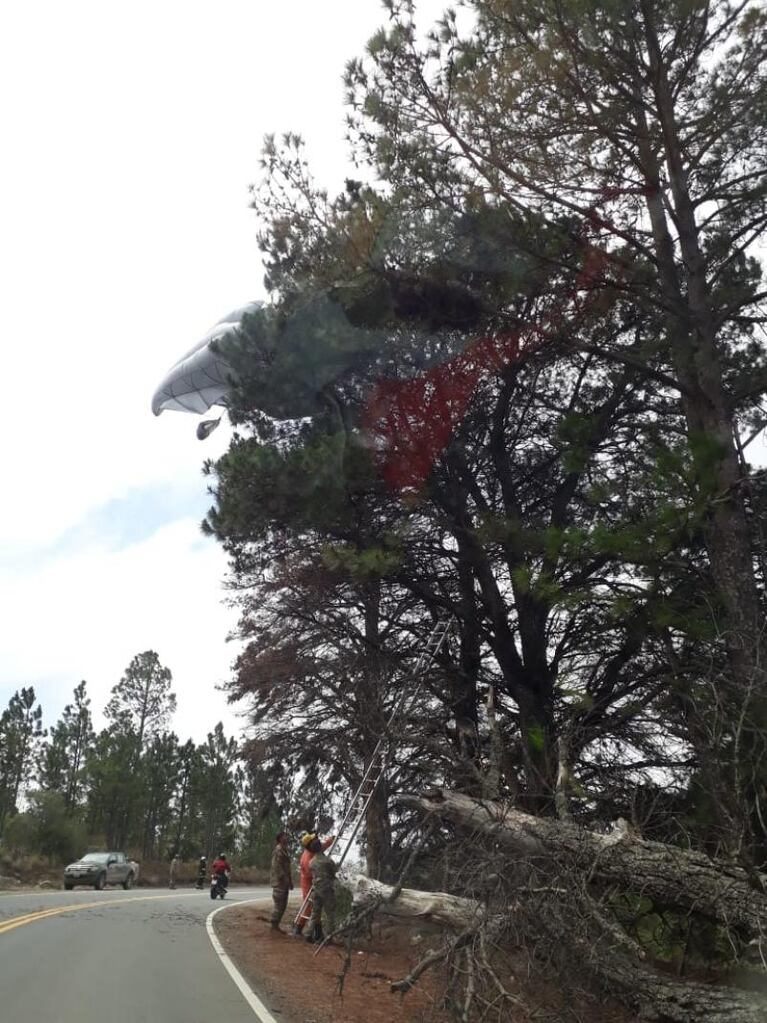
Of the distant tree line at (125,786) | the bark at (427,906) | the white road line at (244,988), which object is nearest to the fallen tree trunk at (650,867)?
the bark at (427,906)

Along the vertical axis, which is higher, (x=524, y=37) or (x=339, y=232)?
(x=524, y=37)

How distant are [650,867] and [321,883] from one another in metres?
6.78

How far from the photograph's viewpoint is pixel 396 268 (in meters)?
11.7

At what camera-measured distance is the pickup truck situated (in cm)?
2970

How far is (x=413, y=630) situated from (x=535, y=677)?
282 cm

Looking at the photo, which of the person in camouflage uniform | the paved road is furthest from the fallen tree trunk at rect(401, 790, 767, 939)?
the person in camouflage uniform

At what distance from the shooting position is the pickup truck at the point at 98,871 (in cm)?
2970

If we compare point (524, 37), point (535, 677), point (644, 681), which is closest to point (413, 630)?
point (535, 677)

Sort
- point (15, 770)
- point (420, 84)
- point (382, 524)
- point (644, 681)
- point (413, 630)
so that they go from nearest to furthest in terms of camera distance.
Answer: point (420, 84) < point (644, 681) < point (382, 524) < point (413, 630) < point (15, 770)

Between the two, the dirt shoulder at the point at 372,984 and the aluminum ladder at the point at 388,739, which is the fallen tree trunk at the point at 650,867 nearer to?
the dirt shoulder at the point at 372,984

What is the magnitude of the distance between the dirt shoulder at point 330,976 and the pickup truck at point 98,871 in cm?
1581

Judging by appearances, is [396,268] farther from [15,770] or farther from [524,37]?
[15,770]

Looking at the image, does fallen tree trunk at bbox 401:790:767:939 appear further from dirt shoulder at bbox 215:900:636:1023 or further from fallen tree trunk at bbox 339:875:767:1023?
dirt shoulder at bbox 215:900:636:1023

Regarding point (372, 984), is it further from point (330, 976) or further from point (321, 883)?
point (321, 883)
